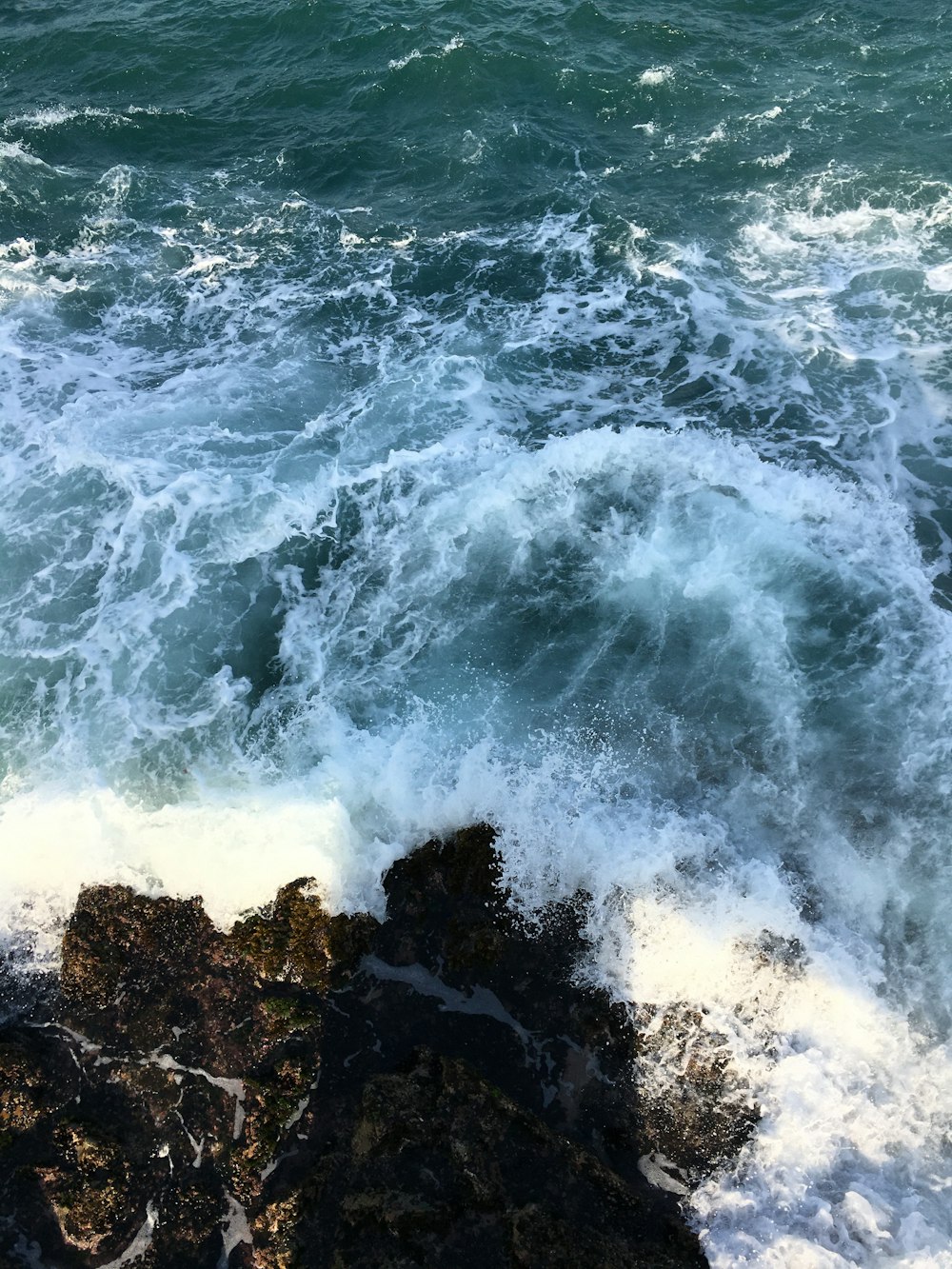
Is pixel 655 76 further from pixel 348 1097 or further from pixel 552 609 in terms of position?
pixel 348 1097

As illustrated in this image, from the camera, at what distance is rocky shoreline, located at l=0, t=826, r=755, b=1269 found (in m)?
12.9

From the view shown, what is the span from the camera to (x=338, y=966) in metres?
15.3

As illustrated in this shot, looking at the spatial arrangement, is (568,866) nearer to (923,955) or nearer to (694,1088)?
(694,1088)

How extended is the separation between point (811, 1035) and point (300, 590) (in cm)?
1467

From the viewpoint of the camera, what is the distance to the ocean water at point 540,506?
51.6ft

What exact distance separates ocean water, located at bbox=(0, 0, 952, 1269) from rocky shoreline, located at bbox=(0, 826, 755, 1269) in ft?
2.52

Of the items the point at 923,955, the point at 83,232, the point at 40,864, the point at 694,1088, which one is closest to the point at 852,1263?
the point at 694,1088

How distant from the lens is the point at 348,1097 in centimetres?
1406

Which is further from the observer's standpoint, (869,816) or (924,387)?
(924,387)

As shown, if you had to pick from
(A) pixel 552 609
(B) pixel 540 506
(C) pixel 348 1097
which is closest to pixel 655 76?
(B) pixel 540 506

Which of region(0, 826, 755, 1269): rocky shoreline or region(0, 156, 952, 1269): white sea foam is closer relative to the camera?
region(0, 826, 755, 1269): rocky shoreline

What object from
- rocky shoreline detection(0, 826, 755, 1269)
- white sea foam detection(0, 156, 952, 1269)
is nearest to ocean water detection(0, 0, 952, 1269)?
white sea foam detection(0, 156, 952, 1269)

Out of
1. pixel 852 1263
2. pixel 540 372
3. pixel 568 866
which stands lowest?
pixel 852 1263

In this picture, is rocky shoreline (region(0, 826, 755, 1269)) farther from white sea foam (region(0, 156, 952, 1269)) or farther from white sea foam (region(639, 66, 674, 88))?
white sea foam (region(639, 66, 674, 88))
